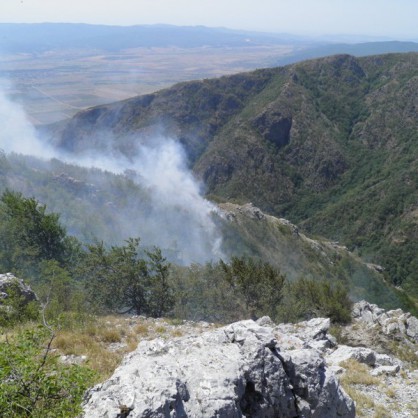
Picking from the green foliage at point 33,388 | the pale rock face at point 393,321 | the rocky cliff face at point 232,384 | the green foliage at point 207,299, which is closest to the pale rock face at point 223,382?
the rocky cliff face at point 232,384

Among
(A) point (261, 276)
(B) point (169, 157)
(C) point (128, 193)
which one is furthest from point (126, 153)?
(A) point (261, 276)

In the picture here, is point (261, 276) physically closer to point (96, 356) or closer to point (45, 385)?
point (96, 356)

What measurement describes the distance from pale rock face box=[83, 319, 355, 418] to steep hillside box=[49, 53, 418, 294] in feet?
367

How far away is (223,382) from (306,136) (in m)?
166

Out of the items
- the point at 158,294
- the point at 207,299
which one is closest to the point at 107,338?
the point at 158,294

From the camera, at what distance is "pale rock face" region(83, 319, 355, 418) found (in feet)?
22.0

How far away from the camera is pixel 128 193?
75625mm

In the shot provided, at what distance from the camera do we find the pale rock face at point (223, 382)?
6699mm

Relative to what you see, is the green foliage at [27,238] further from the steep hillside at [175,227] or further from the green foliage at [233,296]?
the steep hillside at [175,227]

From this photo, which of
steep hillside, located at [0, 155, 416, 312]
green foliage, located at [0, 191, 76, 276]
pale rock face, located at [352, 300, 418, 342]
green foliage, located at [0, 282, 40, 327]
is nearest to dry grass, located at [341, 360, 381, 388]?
green foliage, located at [0, 282, 40, 327]

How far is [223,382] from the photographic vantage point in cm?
756

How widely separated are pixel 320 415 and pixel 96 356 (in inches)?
264

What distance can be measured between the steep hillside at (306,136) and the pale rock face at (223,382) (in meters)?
112

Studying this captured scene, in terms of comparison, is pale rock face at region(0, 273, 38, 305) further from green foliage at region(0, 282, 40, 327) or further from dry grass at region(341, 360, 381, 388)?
dry grass at region(341, 360, 381, 388)
